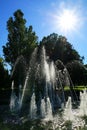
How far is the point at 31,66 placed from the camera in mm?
30812

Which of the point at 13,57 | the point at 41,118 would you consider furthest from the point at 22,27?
the point at 41,118

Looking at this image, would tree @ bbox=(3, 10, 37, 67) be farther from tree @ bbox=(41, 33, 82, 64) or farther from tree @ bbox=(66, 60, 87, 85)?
tree @ bbox=(66, 60, 87, 85)

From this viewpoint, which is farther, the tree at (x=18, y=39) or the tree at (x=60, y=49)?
the tree at (x=60, y=49)

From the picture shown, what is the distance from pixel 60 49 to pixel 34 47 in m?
3.70

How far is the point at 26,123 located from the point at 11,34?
2427cm

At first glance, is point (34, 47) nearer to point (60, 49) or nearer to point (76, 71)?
point (60, 49)

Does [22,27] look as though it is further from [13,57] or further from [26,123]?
[26,123]

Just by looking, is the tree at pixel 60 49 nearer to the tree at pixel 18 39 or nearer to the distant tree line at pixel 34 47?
the distant tree line at pixel 34 47

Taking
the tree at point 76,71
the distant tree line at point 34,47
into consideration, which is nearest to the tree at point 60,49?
the distant tree line at point 34,47

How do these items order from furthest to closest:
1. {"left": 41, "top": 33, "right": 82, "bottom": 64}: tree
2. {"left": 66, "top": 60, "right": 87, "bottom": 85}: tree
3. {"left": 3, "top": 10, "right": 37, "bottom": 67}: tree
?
{"left": 41, "top": 33, "right": 82, "bottom": 64}: tree < {"left": 3, "top": 10, "right": 37, "bottom": 67}: tree < {"left": 66, "top": 60, "right": 87, "bottom": 85}: tree

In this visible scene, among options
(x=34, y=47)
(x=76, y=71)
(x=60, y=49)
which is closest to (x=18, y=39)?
(x=34, y=47)

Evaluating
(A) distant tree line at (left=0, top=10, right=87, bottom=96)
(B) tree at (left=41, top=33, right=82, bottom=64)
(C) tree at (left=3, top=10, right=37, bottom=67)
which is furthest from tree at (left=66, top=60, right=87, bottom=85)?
(C) tree at (left=3, top=10, right=37, bottom=67)

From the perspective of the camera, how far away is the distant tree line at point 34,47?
115 ft

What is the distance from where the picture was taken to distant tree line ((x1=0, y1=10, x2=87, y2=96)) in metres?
35.0
